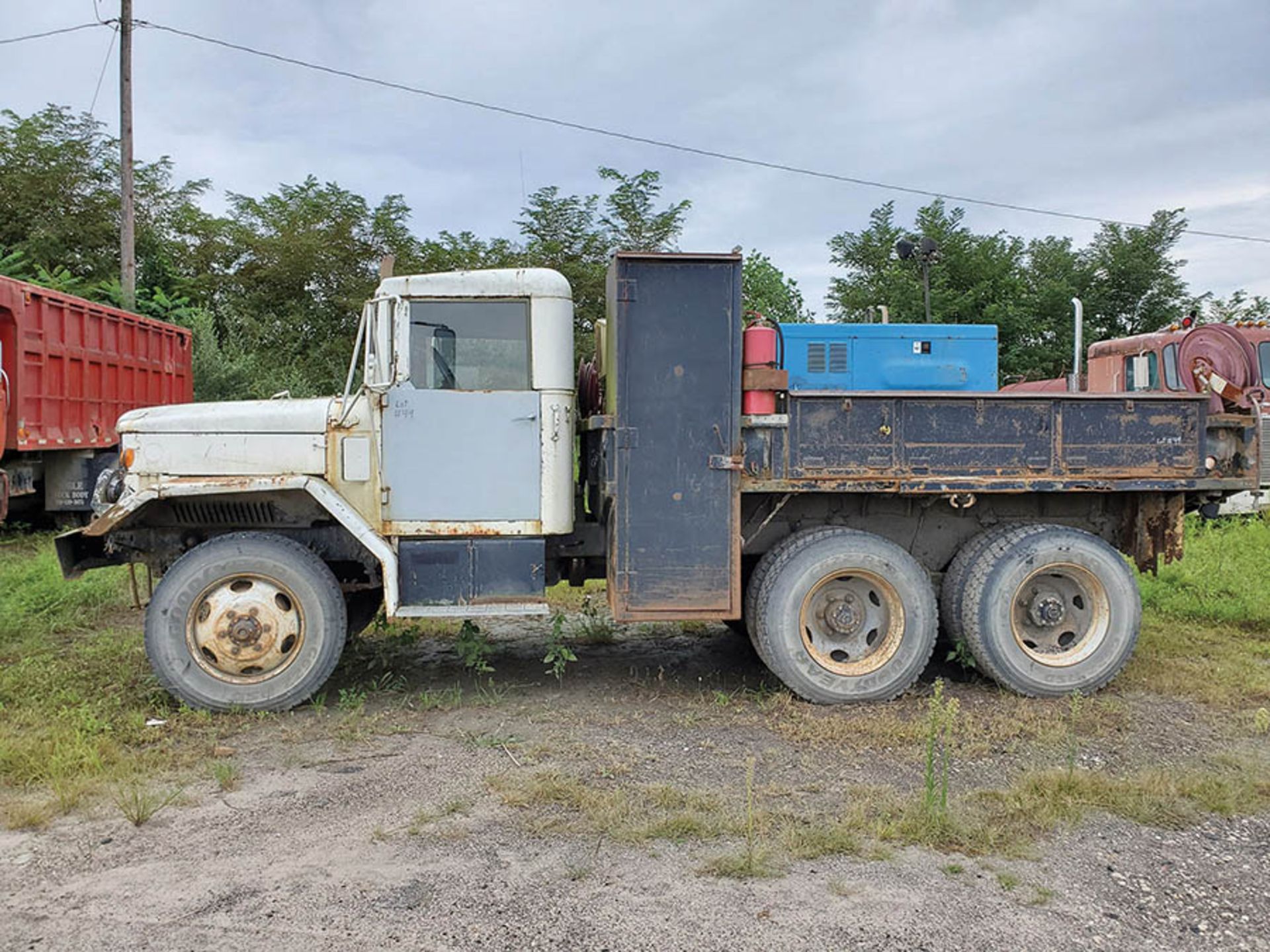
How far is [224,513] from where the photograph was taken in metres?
5.78

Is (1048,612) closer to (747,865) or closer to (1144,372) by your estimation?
(747,865)

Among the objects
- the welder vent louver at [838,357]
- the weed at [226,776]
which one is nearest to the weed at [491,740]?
the weed at [226,776]

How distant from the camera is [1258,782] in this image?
4.44 meters

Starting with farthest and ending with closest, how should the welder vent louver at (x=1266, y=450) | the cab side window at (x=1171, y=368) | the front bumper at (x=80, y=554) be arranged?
the cab side window at (x=1171, y=368)
the welder vent louver at (x=1266, y=450)
the front bumper at (x=80, y=554)

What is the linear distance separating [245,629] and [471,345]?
6.61 ft

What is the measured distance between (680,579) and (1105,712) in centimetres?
251

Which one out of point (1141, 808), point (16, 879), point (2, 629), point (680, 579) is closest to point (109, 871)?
point (16, 879)

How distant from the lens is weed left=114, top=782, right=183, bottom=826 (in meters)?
4.06

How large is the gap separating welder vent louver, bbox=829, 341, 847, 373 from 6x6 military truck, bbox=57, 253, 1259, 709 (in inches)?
37.3

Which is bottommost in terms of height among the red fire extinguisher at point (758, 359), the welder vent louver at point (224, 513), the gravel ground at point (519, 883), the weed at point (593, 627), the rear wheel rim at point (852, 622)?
the gravel ground at point (519, 883)

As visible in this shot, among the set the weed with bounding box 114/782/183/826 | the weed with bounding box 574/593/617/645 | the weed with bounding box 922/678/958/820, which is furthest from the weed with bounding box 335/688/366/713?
the weed with bounding box 922/678/958/820

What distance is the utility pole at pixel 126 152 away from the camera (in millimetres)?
15258

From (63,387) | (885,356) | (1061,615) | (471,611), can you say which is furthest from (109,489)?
(1061,615)

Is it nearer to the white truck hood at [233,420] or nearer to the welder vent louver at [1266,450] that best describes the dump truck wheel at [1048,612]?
the white truck hood at [233,420]
